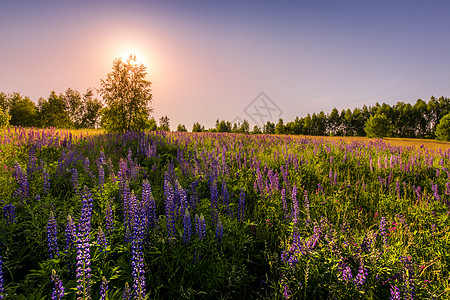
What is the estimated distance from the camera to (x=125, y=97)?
1631 cm

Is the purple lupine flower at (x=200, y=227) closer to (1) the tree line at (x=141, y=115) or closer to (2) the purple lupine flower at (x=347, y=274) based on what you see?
(2) the purple lupine flower at (x=347, y=274)

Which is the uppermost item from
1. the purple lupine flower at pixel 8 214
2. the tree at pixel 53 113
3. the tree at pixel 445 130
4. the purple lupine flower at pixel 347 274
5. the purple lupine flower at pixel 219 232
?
the tree at pixel 53 113

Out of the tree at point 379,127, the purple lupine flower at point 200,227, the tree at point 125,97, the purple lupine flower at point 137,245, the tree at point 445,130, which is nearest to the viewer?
the purple lupine flower at point 137,245

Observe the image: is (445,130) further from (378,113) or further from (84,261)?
(84,261)

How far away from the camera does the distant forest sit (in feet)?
221

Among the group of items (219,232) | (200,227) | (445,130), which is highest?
(445,130)

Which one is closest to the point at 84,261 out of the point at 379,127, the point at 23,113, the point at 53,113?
the point at 379,127

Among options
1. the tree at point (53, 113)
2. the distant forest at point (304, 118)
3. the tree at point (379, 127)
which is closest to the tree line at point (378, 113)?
the distant forest at point (304, 118)

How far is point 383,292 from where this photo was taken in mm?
2344

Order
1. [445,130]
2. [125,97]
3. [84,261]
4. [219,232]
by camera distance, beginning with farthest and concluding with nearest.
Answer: [445,130]
[125,97]
[219,232]
[84,261]

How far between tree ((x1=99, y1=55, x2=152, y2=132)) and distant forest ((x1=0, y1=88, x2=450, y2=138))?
46.1 metres

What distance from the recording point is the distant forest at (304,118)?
221 feet

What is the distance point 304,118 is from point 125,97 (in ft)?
289

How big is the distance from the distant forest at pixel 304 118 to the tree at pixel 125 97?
46102 millimetres
